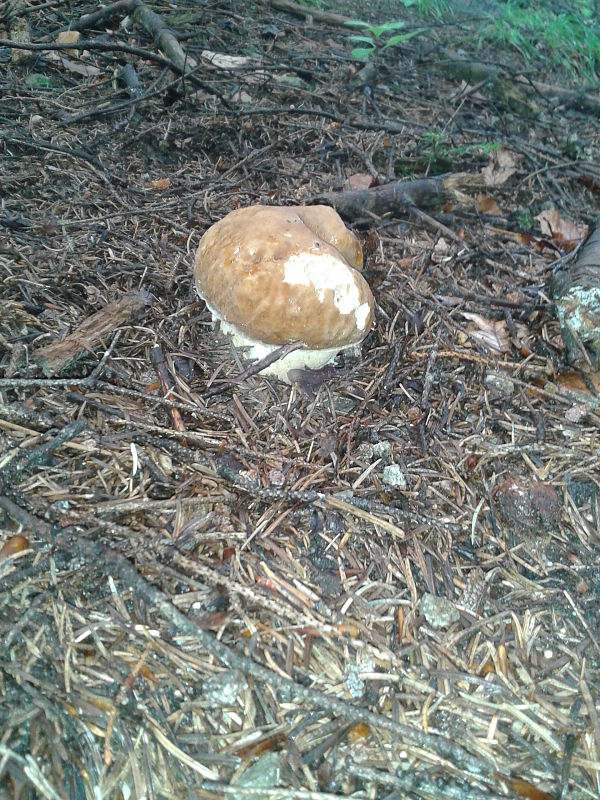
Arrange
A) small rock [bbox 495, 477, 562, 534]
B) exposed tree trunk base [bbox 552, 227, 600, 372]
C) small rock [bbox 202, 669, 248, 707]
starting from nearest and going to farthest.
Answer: small rock [bbox 202, 669, 248, 707] → small rock [bbox 495, 477, 562, 534] → exposed tree trunk base [bbox 552, 227, 600, 372]

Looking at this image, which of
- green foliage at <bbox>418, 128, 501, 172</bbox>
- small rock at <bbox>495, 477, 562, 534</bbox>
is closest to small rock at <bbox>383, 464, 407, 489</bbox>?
small rock at <bbox>495, 477, 562, 534</bbox>

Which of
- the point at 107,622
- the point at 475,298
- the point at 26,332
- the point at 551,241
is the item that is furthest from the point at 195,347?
the point at 551,241

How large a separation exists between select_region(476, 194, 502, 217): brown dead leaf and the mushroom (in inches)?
70.7

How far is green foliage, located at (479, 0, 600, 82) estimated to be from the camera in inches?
247

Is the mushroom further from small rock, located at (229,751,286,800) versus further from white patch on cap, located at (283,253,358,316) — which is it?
small rock, located at (229,751,286,800)

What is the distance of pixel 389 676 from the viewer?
1.44 meters

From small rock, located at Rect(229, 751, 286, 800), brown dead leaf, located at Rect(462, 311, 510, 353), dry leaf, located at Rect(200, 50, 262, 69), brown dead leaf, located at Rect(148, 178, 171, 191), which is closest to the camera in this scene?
small rock, located at Rect(229, 751, 286, 800)

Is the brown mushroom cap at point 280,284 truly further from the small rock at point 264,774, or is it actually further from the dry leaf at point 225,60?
the dry leaf at point 225,60

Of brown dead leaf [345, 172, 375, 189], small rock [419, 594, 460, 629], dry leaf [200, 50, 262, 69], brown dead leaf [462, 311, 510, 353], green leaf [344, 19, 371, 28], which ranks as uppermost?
green leaf [344, 19, 371, 28]

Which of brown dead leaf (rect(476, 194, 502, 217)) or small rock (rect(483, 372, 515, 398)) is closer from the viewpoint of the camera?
small rock (rect(483, 372, 515, 398))

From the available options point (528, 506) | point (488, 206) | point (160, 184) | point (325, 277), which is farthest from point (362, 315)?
point (488, 206)

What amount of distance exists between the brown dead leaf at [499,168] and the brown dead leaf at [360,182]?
835 mm

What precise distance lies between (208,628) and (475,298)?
2.13 meters

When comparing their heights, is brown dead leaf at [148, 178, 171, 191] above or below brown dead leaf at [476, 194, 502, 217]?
above
